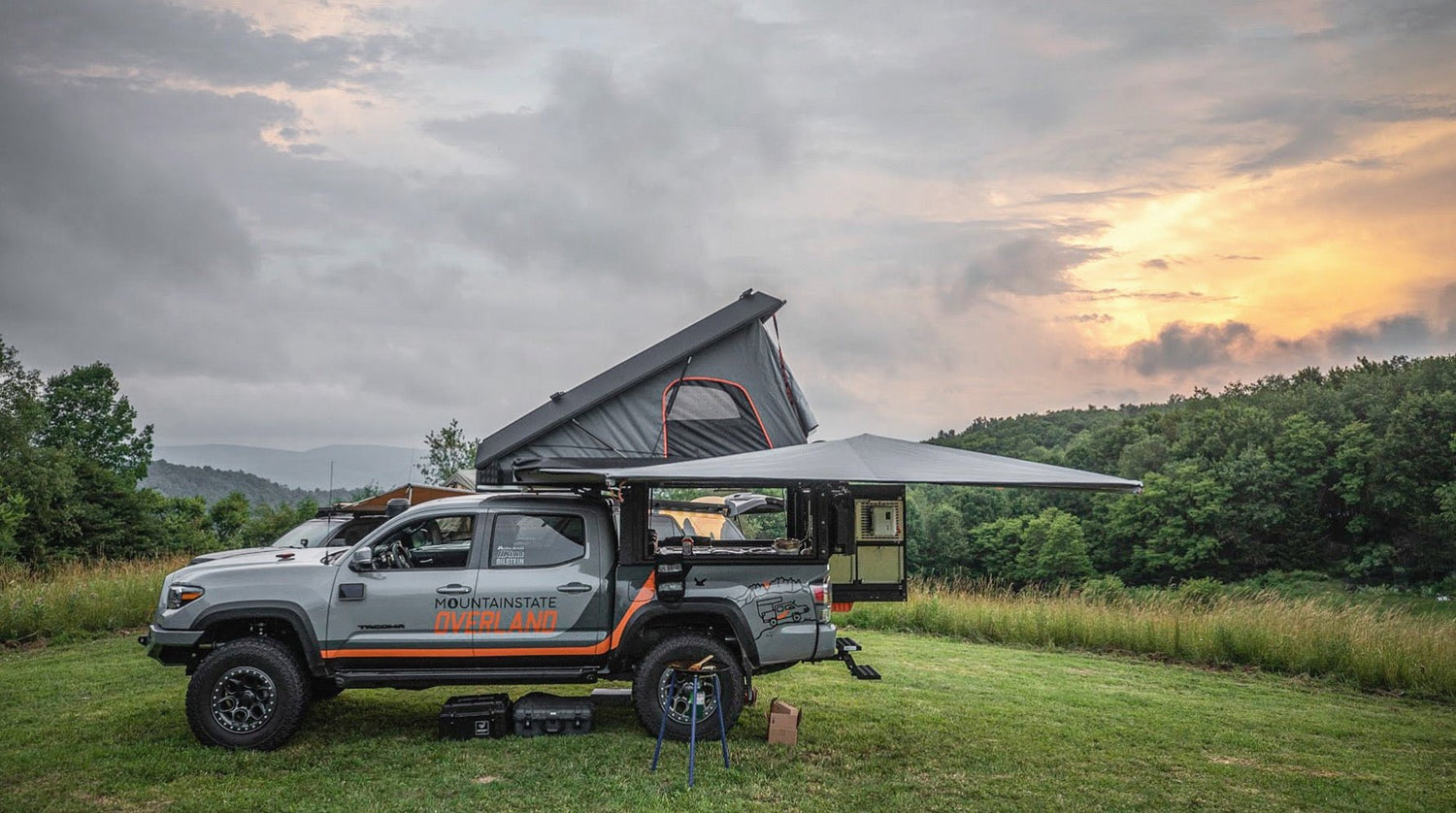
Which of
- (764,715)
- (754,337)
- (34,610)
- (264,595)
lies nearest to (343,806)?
(264,595)

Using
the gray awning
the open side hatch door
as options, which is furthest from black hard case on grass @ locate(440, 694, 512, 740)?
the open side hatch door

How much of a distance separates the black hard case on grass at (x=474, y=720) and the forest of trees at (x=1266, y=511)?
39.1m

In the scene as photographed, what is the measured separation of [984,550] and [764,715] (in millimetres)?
41108

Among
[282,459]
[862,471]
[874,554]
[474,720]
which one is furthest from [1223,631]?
[282,459]

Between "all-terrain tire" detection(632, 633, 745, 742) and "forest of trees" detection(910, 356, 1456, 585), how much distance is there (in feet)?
127

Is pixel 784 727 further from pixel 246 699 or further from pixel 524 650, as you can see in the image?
pixel 246 699

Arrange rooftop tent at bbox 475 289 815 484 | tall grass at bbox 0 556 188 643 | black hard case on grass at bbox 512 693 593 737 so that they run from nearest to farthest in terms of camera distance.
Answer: black hard case on grass at bbox 512 693 593 737 < rooftop tent at bbox 475 289 815 484 < tall grass at bbox 0 556 188 643

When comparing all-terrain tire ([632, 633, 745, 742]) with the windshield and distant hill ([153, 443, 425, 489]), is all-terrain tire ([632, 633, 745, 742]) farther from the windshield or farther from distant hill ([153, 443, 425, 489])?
distant hill ([153, 443, 425, 489])

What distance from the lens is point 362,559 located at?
7691 millimetres

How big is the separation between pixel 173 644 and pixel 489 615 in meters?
2.21

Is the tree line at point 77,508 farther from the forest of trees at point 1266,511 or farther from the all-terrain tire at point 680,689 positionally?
the forest of trees at point 1266,511

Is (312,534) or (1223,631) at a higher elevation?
(312,534)

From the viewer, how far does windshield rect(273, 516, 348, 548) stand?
46.9ft

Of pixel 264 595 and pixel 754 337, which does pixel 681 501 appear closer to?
pixel 754 337
